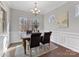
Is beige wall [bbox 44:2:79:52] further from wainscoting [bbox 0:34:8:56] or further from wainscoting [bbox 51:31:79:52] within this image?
wainscoting [bbox 0:34:8:56]

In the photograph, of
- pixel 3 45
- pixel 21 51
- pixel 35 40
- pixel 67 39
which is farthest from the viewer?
pixel 67 39

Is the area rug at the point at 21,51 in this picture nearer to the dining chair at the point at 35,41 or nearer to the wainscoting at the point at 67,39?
the dining chair at the point at 35,41

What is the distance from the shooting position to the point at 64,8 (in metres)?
3.80

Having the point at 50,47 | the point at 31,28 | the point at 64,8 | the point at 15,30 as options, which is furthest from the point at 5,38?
the point at 64,8

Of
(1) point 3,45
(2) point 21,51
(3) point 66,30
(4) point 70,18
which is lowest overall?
(2) point 21,51

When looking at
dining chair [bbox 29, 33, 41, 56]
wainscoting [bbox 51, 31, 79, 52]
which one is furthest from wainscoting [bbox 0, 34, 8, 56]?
wainscoting [bbox 51, 31, 79, 52]

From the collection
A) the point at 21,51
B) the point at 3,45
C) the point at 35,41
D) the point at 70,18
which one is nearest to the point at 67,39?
the point at 70,18

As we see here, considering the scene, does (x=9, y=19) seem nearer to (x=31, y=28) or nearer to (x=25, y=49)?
(x=31, y=28)

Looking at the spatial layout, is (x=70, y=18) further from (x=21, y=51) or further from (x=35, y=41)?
(x=21, y=51)

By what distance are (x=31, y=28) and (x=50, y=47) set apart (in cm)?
100

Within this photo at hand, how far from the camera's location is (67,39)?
3863mm

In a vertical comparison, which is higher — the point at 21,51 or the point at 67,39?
the point at 67,39

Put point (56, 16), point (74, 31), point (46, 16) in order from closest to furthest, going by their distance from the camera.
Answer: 1. point (46, 16)
2. point (56, 16)
3. point (74, 31)

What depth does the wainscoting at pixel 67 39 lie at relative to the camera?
348 cm
